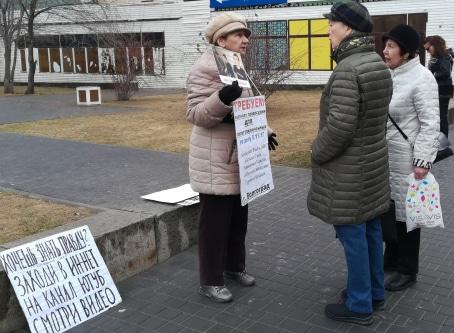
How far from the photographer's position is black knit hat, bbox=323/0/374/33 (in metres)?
3.29

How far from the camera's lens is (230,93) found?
11.4 ft

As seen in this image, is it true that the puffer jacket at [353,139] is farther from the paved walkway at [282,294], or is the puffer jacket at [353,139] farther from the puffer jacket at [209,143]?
the paved walkway at [282,294]

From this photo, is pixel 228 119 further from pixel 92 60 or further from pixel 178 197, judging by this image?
pixel 92 60

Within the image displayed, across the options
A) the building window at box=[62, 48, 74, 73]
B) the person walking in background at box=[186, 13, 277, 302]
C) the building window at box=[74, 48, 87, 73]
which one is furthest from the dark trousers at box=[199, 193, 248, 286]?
the building window at box=[62, 48, 74, 73]

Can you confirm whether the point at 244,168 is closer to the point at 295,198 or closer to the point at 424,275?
the point at 424,275

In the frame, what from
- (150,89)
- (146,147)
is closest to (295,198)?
(146,147)

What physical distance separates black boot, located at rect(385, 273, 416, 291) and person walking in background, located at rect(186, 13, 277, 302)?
117 cm

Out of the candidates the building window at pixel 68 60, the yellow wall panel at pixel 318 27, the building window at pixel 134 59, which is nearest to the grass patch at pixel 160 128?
the building window at pixel 134 59

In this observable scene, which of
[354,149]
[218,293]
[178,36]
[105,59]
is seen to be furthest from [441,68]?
[105,59]

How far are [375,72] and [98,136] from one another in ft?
29.0

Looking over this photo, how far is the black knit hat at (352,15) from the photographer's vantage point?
3.29m

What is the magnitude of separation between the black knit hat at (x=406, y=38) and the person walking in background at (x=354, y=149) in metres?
0.61

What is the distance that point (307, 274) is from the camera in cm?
449

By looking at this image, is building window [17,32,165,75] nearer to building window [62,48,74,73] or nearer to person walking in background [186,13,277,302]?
building window [62,48,74,73]
